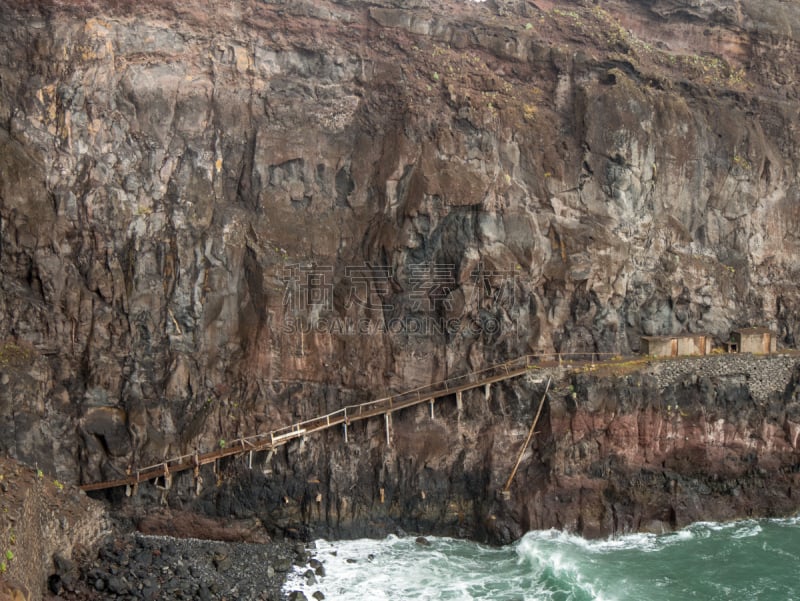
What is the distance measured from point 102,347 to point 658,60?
95.6ft

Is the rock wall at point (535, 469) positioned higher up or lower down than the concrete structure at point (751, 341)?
lower down

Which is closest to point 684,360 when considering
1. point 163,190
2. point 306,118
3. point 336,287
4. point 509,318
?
point 509,318

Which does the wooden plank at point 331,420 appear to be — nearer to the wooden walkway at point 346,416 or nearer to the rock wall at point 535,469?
the wooden walkway at point 346,416

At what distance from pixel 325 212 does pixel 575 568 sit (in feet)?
57.1

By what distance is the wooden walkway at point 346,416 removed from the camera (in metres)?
30.2

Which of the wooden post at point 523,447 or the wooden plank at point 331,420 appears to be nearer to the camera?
the wooden plank at point 331,420

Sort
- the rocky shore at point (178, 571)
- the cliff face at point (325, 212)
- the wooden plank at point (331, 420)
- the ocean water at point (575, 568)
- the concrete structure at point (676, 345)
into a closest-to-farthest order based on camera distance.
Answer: the rocky shore at point (178, 571) → the ocean water at point (575, 568) → the wooden plank at point (331, 420) → the cliff face at point (325, 212) → the concrete structure at point (676, 345)

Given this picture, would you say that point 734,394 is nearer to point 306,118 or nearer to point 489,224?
point 489,224

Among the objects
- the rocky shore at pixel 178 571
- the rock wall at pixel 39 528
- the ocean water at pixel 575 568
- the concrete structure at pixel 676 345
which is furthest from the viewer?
the concrete structure at pixel 676 345

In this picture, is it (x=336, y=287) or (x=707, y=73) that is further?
(x=707, y=73)

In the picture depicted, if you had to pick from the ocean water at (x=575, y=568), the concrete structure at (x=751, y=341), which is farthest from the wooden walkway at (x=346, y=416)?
the concrete structure at (x=751, y=341)

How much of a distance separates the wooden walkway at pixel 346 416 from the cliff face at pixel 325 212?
0.58 metres

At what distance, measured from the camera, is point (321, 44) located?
119 ft

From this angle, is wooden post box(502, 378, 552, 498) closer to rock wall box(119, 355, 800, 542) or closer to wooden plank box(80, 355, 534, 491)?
rock wall box(119, 355, 800, 542)
